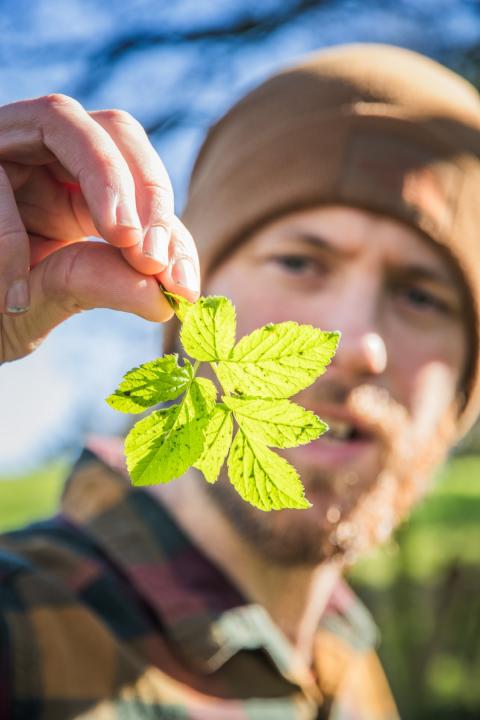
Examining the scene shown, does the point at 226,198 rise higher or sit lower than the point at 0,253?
lower

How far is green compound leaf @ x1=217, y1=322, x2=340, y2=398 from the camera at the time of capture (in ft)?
2.33

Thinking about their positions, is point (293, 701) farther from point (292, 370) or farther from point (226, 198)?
point (292, 370)

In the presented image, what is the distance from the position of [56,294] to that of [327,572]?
1.96 metres

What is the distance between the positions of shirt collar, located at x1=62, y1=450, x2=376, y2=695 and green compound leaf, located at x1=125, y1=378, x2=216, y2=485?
1438mm

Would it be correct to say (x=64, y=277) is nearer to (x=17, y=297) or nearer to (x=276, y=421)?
(x=17, y=297)

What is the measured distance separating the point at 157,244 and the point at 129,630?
1.41 meters

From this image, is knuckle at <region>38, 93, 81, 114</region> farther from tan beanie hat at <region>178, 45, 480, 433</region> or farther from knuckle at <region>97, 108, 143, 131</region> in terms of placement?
tan beanie hat at <region>178, 45, 480, 433</region>

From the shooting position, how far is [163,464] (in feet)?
2.33

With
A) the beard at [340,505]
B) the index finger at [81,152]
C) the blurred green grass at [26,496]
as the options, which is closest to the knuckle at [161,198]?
the index finger at [81,152]

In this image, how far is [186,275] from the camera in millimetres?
792

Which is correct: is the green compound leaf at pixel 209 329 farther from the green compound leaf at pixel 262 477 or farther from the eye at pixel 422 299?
the eye at pixel 422 299

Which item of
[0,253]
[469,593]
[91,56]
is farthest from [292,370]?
[469,593]

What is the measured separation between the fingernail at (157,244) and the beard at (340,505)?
4.30 ft

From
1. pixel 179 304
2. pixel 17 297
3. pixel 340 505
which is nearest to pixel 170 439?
pixel 179 304
